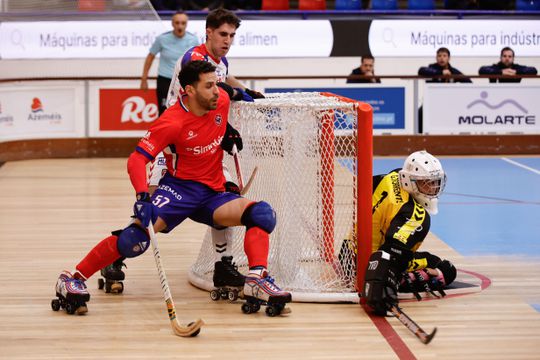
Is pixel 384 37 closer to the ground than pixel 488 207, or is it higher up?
higher up

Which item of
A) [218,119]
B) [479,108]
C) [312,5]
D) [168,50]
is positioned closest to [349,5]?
[312,5]

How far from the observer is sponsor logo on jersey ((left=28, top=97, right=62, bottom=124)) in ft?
46.5

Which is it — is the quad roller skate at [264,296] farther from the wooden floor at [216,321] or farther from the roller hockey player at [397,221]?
the roller hockey player at [397,221]

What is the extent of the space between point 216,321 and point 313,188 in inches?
46.7

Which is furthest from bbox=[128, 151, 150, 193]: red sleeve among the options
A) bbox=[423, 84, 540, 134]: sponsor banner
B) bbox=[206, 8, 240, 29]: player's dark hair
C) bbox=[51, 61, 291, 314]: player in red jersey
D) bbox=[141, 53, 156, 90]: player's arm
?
bbox=[423, 84, 540, 134]: sponsor banner

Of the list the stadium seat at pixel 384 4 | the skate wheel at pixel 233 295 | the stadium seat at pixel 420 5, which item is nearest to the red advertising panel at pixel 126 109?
the stadium seat at pixel 384 4

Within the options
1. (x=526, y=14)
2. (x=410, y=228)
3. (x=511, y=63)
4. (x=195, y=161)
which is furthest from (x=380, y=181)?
(x=526, y=14)

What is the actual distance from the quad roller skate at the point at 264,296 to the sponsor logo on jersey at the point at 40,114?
8527 mm

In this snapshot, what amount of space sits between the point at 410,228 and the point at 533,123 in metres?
8.98

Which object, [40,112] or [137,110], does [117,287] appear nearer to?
[40,112]

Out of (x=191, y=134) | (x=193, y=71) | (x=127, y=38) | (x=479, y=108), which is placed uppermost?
(x=127, y=38)

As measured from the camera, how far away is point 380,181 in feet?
22.7

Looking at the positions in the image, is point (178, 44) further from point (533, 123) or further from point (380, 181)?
point (380, 181)

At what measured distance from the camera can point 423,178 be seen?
6.55 metres
